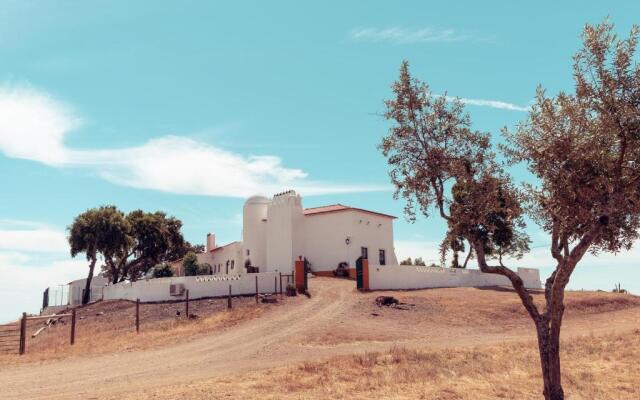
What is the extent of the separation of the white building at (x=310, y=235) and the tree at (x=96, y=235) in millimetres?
13971

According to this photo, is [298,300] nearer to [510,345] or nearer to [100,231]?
[510,345]

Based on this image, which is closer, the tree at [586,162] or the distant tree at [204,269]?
the tree at [586,162]

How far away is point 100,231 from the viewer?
58.6m

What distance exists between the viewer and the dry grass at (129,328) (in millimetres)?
27425

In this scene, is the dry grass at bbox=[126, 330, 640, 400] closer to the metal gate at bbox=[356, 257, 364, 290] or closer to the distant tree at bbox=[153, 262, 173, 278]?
the metal gate at bbox=[356, 257, 364, 290]

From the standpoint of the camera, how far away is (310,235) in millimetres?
54219

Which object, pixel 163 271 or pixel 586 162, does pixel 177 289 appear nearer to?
pixel 163 271

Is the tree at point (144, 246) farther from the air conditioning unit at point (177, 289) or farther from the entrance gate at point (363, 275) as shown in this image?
the entrance gate at point (363, 275)

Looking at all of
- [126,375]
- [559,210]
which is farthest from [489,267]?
[126,375]

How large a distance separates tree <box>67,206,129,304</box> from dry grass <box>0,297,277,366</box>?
15.7m

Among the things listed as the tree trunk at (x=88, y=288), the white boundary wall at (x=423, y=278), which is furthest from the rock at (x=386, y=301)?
the tree trunk at (x=88, y=288)

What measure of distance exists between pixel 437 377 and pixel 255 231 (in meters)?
39.1

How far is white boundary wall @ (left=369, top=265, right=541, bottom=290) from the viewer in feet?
137

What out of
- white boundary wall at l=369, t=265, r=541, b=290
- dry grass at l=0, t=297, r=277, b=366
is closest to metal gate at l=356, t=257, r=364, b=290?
white boundary wall at l=369, t=265, r=541, b=290
